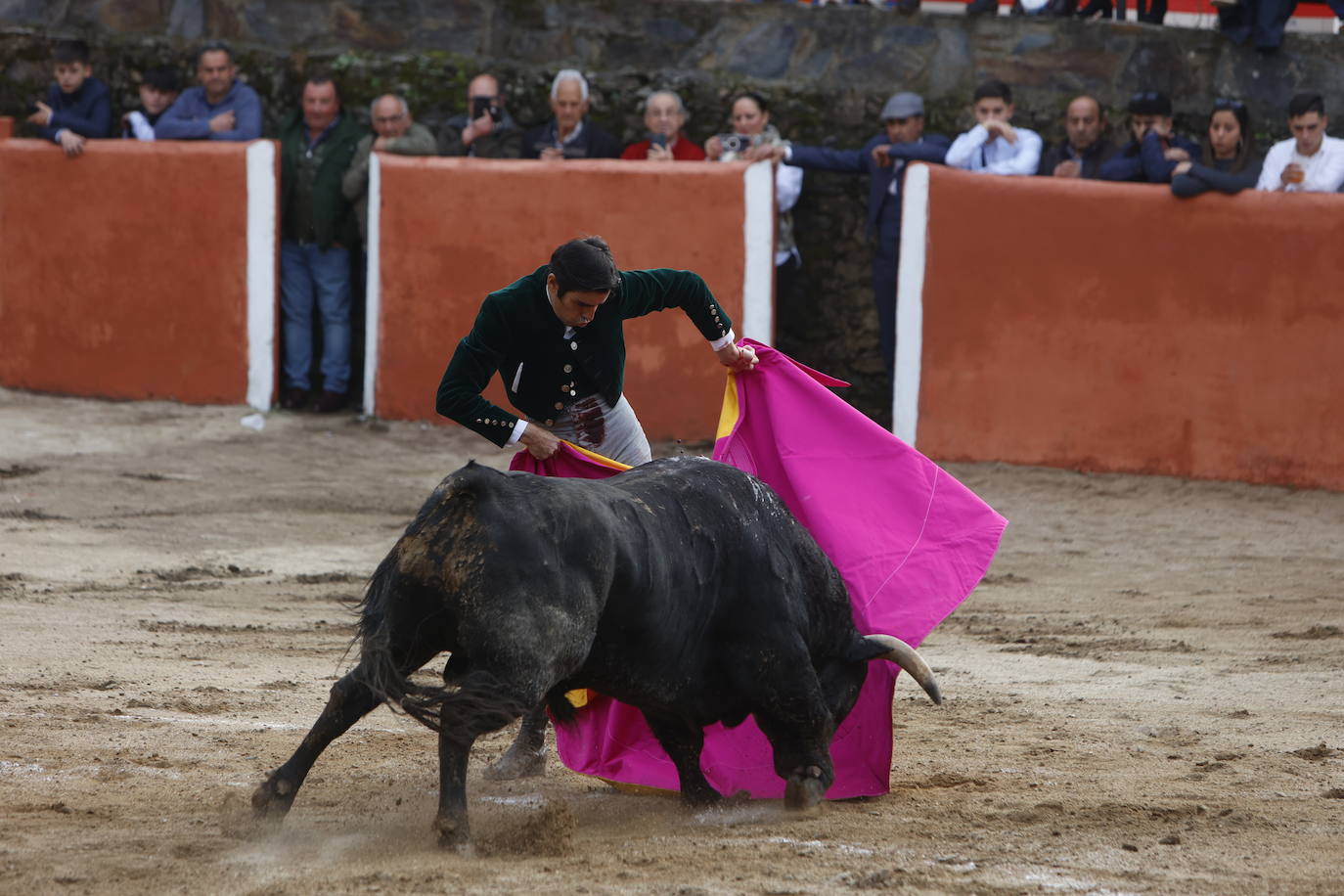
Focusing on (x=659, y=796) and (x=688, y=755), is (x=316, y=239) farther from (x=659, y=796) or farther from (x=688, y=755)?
(x=688, y=755)

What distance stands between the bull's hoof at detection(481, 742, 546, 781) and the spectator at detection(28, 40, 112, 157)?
6482mm

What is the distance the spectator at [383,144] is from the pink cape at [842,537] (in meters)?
5.35

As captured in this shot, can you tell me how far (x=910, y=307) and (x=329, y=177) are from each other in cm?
321

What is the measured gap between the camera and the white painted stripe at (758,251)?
9.13 metres

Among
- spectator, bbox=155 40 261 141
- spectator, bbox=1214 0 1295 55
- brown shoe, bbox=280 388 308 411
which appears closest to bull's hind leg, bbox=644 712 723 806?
brown shoe, bbox=280 388 308 411

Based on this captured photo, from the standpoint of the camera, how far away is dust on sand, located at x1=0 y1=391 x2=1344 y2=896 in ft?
11.7

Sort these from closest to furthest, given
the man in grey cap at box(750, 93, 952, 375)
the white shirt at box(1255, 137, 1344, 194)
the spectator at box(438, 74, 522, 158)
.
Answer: the white shirt at box(1255, 137, 1344, 194) < the man in grey cap at box(750, 93, 952, 375) < the spectator at box(438, 74, 522, 158)

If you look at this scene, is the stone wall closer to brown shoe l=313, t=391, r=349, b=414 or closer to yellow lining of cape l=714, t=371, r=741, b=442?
brown shoe l=313, t=391, r=349, b=414

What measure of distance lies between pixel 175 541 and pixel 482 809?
3.49m

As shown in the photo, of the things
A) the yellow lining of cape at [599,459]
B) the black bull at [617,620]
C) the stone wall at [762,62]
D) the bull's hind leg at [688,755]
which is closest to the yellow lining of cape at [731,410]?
the yellow lining of cape at [599,459]

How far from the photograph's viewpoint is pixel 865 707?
14.2ft

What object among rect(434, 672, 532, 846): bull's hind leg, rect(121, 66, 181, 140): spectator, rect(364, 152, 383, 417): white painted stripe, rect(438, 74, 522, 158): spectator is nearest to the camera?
rect(434, 672, 532, 846): bull's hind leg

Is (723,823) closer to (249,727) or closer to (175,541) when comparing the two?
(249,727)

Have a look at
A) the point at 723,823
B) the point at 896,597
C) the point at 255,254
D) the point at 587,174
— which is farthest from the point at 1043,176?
the point at 723,823
